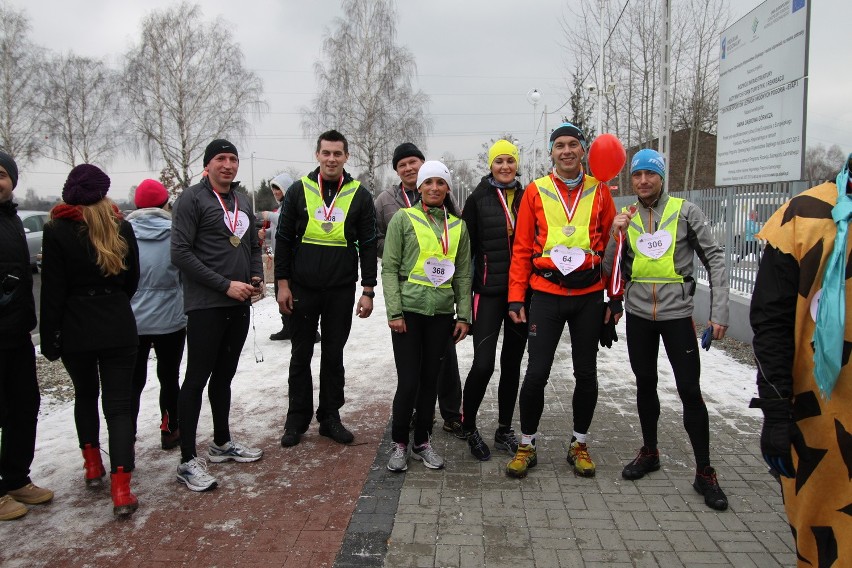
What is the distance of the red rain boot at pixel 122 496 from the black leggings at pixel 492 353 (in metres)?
2.12

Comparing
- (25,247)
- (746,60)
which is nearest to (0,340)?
(25,247)

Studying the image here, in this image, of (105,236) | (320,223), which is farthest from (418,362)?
(105,236)

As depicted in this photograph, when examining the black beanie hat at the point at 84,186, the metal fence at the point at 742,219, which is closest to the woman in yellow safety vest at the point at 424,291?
the black beanie hat at the point at 84,186

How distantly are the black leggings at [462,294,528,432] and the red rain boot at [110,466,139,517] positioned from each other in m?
2.12

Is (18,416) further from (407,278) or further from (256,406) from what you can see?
(407,278)

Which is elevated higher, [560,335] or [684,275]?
[684,275]

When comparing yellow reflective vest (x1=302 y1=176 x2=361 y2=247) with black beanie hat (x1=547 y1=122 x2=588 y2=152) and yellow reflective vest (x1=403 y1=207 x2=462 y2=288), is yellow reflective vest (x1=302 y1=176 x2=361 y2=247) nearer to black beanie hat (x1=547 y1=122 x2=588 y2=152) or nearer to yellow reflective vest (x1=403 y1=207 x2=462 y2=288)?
yellow reflective vest (x1=403 y1=207 x2=462 y2=288)

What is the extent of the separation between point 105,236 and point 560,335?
2.68m

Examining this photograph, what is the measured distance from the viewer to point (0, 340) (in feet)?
10.6

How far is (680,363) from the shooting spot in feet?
11.6

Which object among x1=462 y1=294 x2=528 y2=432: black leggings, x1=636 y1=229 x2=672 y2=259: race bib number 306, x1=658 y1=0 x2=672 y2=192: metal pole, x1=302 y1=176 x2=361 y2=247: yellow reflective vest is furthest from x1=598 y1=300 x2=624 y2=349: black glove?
x1=658 y1=0 x2=672 y2=192: metal pole

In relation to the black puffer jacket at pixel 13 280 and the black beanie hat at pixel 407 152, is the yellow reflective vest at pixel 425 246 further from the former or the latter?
the black puffer jacket at pixel 13 280

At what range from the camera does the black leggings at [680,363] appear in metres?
3.53

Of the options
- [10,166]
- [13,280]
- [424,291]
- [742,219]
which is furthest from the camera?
[742,219]
